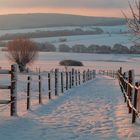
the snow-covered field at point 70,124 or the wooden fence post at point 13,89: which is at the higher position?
the wooden fence post at point 13,89

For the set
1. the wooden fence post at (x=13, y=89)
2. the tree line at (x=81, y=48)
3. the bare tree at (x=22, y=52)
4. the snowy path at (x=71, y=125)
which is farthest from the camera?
the tree line at (x=81, y=48)

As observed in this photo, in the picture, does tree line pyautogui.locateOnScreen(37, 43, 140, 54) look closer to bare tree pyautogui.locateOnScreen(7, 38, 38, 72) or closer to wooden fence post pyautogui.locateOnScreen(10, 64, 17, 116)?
bare tree pyautogui.locateOnScreen(7, 38, 38, 72)

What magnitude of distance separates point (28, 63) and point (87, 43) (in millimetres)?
61621

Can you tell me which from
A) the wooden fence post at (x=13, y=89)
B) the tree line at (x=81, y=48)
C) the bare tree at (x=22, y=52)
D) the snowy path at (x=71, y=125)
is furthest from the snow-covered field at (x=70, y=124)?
the tree line at (x=81, y=48)

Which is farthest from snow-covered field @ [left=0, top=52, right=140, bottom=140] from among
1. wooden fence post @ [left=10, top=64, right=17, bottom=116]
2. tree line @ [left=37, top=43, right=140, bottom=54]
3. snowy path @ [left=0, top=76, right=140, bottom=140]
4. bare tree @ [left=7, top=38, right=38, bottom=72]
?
tree line @ [left=37, top=43, right=140, bottom=54]

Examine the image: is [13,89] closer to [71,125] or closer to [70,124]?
[70,124]

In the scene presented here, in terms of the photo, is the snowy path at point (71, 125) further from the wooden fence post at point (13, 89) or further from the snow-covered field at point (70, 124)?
the wooden fence post at point (13, 89)

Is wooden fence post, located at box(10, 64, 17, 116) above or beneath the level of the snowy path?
above

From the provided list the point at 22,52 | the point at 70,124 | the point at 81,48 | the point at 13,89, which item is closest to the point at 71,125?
the point at 70,124

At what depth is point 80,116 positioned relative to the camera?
1495cm

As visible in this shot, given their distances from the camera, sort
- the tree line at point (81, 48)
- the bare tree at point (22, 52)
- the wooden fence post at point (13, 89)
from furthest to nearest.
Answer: the tree line at point (81, 48) < the bare tree at point (22, 52) < the wooden fence post at point (13, 89)

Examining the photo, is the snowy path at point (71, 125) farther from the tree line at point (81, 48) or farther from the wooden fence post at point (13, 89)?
the tree line at point (81, 48)

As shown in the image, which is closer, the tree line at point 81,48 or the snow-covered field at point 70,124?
the snow-covered field at point 70,124

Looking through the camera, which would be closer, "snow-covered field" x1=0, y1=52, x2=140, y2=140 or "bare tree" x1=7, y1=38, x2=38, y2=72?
"snow-covered field" x1=0, y1=52, x2=140, y2=140
